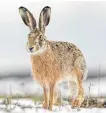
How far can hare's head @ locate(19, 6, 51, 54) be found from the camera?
7.34 meters

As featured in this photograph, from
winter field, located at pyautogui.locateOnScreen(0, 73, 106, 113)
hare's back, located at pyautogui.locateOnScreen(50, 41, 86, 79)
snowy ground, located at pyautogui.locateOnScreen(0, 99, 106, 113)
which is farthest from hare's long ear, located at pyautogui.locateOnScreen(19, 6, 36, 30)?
snowy ground, located at pyautogui.locateOnScreen(0, 99, 106, 113)

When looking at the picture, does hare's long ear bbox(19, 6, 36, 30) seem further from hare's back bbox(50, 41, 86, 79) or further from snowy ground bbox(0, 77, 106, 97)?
snowy ground bbox(0, 77, 106, 97)

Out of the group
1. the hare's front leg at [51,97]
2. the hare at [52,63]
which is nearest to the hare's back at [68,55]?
the hare at [52,63]

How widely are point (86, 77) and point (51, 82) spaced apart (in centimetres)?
16

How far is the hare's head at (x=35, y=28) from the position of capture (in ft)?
24.1

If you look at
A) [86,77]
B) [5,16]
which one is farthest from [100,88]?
[5,16]

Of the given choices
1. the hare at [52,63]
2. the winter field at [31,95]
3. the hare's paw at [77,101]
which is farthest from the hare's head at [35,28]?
the hare's paw at [77,101]

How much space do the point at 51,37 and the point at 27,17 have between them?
14cm

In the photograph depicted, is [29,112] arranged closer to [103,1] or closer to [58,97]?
[58,97]

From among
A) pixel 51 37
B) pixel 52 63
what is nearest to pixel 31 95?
pixel 52 63

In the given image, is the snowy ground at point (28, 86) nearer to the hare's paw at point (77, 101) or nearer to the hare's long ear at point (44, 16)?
the hare's paw at point (77, 101)

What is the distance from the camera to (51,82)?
739cm

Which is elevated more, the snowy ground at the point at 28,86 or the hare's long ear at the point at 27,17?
the hare's long ear at the point at 27,17

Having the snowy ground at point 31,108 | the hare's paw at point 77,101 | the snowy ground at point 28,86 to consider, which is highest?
the snowy ground at point 28,86
